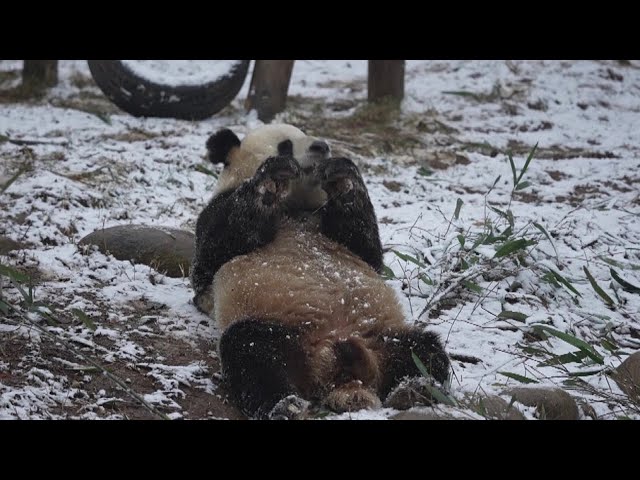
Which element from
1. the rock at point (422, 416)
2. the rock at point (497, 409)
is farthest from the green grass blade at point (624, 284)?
the rock at point (422, 416)

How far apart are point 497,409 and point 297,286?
1.03 metres

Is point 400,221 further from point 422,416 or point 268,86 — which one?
point 268,86

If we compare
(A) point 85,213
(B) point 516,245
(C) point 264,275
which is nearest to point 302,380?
(C) point 264,275

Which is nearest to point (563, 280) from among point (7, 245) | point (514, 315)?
point (514, 315)

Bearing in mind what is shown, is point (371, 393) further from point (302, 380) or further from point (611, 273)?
point (611, 273)

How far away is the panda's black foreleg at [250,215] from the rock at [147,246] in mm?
864

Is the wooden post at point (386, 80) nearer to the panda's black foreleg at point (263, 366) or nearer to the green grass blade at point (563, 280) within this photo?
the green grass blade at point (563, 280)

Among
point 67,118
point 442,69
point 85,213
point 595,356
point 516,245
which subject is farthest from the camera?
point 442,69

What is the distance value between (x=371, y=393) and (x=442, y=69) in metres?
8.53

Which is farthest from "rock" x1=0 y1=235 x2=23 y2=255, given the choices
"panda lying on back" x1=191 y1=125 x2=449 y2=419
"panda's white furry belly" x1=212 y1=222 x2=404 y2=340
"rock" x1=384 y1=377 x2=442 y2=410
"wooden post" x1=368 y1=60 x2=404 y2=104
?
"wooden post" x1=368 y1=60 x2=404 y2=104

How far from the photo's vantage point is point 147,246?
4.65 meters

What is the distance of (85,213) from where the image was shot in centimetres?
529

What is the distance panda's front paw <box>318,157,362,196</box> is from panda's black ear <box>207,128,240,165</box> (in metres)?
0.67

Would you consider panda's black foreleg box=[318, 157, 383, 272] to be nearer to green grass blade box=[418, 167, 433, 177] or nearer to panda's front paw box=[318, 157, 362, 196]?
panda's front paw box=[318, 157, 362, 196]
